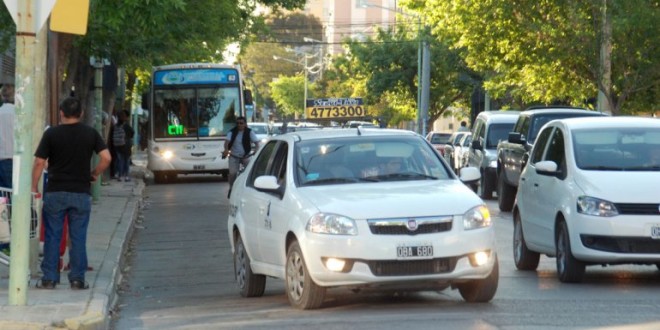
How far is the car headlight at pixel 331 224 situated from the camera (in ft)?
37.1

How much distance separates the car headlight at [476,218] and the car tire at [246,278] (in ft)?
8.13

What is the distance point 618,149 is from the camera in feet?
47.1

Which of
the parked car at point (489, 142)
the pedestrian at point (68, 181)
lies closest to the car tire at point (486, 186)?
the parked car at point (489, 142)

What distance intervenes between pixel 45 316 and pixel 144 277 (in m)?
5.22

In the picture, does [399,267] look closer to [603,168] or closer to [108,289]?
[108,289]

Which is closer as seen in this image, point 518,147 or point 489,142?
point 518,147

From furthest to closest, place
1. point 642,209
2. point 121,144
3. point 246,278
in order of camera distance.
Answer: point 121,144
point 246,278
point 642,209

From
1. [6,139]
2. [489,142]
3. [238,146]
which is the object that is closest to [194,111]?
[238,146]

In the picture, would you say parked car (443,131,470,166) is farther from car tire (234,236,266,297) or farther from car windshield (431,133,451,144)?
car tire (234,236,266,297)

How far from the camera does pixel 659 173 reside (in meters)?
13.7

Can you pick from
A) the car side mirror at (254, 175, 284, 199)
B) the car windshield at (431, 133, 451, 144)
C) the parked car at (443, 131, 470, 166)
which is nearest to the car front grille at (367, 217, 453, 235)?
the car side mirror at (254, 175, 284, 199)

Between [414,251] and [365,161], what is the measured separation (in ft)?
4.99

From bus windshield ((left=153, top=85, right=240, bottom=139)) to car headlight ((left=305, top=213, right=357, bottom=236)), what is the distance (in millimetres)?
28011

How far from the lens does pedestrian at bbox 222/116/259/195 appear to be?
1088 inches
